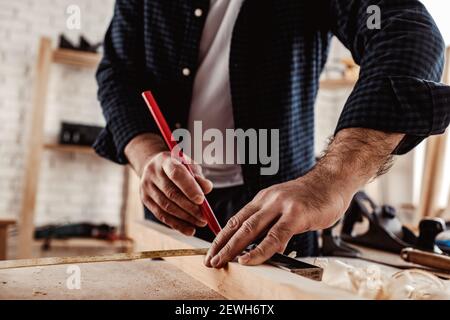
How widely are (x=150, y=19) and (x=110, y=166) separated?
2618 mm

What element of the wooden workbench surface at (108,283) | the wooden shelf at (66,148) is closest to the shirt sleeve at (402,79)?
the wooden workbench surface at (108,283)

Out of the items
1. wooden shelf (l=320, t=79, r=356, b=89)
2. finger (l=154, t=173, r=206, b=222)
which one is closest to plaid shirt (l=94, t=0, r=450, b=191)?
finger (l=154, t=173, r=206, b=222)

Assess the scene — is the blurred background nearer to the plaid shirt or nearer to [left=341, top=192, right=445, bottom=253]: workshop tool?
[left=341, top=192, right=445, bottom=253]: workshop tool

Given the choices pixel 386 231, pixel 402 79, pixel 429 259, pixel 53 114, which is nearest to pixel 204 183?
pixel 402 79

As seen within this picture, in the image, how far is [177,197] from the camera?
87 cm

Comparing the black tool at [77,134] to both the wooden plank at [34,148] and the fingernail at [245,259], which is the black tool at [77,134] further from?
the fingernail at [245,259]

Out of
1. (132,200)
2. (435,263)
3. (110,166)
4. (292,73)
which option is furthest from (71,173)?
(435,263)

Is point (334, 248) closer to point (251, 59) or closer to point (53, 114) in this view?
point (251, 59)

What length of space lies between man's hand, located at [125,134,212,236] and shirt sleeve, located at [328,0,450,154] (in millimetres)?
276

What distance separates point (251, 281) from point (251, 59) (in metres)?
0.67

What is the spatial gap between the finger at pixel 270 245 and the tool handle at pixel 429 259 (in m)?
0.47

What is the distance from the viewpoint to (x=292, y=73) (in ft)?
3.75

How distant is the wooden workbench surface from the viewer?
641mm

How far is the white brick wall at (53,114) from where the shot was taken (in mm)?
3441
